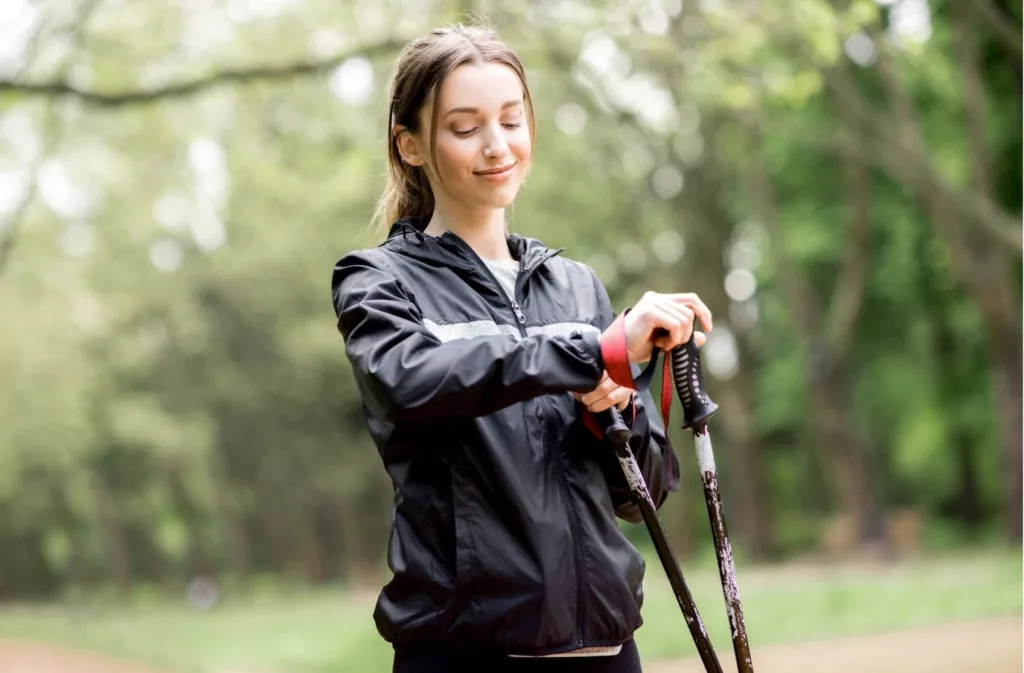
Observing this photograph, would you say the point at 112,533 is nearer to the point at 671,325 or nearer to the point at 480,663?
the point at 480,663

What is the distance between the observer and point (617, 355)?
220 centimetres

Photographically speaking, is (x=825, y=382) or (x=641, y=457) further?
(x=825, y=382)

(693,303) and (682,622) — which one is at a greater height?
(693,303)

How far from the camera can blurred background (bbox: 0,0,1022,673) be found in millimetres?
12328

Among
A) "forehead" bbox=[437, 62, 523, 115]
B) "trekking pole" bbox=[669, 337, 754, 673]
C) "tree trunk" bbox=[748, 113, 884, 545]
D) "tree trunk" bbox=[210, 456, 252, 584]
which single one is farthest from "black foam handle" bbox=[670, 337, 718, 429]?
"tree trunk" bbox=[210, 456, 252, 584]

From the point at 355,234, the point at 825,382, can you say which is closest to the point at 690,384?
the point at 355,234

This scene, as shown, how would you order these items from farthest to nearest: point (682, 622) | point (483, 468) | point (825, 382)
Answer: point (825, 382) → point (682, 622) → point (483, 468)

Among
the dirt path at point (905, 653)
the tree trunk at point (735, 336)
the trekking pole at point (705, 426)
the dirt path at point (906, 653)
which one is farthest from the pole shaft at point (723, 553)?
the tree trunk at point (735, 336)

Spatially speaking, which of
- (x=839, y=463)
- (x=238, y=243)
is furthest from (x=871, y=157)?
(x=238, y=243)

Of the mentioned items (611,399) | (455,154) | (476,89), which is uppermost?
(476,89)

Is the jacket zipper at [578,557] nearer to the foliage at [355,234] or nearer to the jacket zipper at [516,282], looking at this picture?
the jacket zipper at [516,282]

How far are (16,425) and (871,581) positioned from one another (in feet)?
59.8

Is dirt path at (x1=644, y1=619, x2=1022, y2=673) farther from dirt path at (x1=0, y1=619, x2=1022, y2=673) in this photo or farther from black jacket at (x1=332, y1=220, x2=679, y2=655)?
black jacket at (x1=332, y1=220, x2=679, y2=655)

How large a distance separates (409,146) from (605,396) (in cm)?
70
